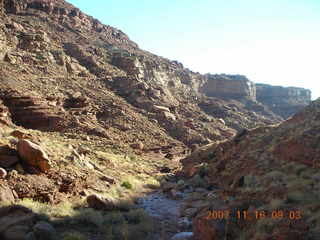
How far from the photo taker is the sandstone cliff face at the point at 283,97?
4055 inches

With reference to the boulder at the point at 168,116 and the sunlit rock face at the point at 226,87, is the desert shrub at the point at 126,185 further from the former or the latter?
the sunlit rock face at the point at 226,87

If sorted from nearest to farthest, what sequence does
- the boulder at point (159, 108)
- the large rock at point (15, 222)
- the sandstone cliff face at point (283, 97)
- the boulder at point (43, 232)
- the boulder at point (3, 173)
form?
the large rock at point (15, 222), the boulder at point (43, 232), the boulder at point (3, 173), the boulder at point (159, 108), the sandstone cliff face at point (283, 97)

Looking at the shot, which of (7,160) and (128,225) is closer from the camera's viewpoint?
(128,225)

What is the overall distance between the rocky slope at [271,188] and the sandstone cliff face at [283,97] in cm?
8758

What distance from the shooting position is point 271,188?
921cm

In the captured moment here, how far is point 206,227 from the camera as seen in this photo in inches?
283

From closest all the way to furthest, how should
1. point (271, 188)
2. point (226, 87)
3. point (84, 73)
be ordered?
point (271, 188) → point (84, 73) → point (226, 87)

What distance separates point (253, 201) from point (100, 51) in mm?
57501

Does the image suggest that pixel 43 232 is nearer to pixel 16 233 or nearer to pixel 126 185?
pixel 16 233

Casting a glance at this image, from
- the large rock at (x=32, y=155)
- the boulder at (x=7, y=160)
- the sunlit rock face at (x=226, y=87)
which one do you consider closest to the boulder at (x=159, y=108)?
the large rock at (x=32, y=155)

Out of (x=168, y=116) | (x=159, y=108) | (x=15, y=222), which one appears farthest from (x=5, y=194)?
(x=159, y=108)
